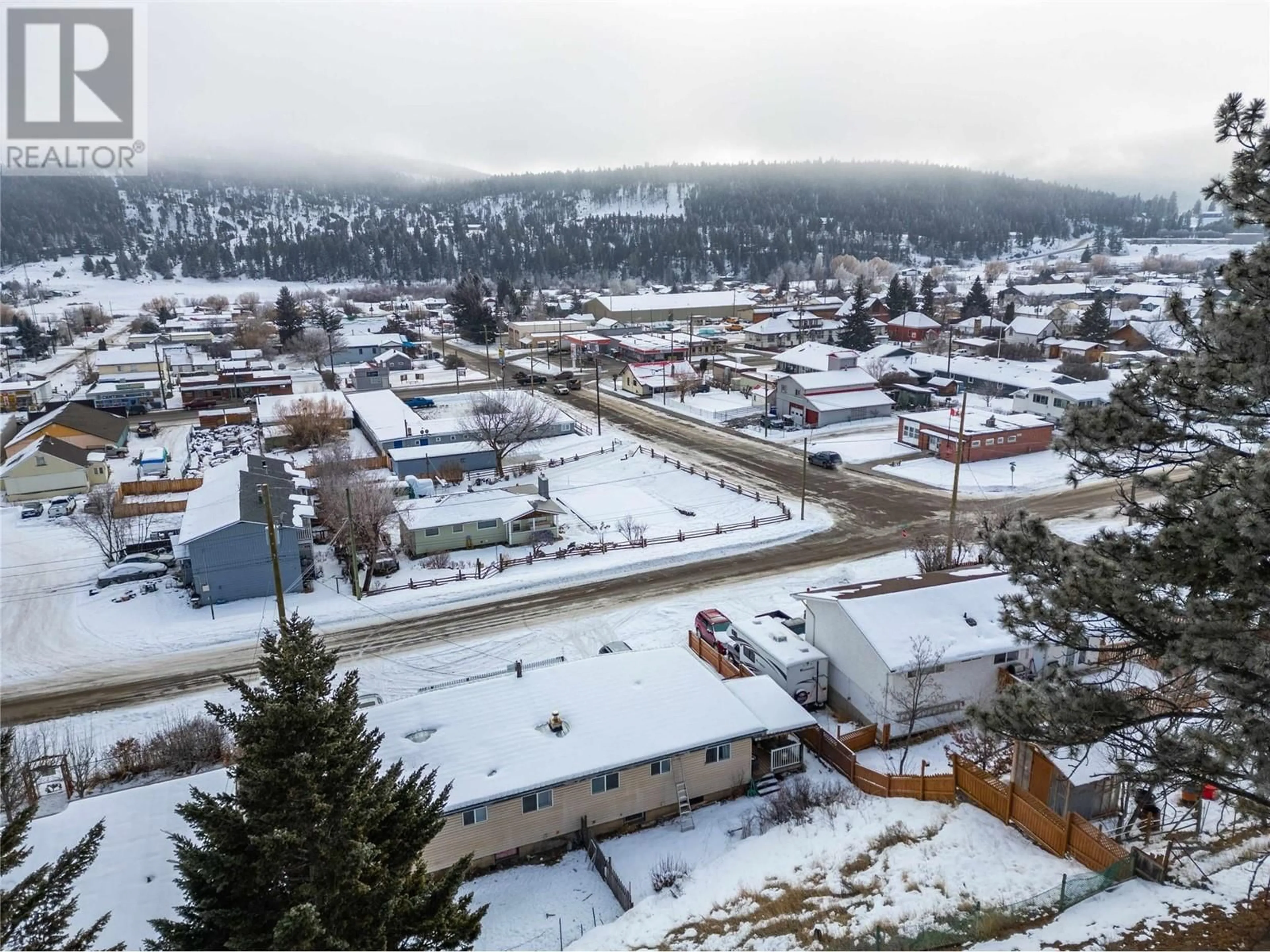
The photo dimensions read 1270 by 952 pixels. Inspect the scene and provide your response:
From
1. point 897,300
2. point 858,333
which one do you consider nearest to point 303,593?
point 858,333

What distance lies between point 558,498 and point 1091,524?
22149mm

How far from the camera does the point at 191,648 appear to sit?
2206 centimetres

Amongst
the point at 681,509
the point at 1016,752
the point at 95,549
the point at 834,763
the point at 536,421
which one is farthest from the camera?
the point at 536,421

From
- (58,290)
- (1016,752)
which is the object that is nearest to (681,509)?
(1016,752)

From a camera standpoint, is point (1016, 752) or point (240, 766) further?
point (1016, 752)

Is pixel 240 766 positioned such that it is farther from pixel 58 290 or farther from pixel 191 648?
pixel 58 290

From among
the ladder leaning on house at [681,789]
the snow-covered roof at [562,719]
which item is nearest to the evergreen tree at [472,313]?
the snow-covered roof at [562,719]

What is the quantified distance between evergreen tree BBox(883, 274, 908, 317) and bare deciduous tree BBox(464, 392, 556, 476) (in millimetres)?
→ 57070

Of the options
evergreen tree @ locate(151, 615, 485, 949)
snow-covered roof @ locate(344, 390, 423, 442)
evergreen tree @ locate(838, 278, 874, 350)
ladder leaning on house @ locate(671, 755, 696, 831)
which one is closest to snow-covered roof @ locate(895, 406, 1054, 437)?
evergreen tree @ locate(838, 278, 874, 350)

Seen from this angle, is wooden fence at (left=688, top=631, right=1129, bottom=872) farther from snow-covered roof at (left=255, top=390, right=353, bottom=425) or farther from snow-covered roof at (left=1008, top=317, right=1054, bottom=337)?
snow-covered roof at (left=1008, top=317, right=1054, bottom=337)

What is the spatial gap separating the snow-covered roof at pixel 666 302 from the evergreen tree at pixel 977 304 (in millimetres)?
28725

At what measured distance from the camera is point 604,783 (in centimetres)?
1432

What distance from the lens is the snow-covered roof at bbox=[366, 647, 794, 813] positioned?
13836 mm

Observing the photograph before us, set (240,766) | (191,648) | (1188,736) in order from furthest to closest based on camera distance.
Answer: (191,648) < (1188,736) < (240,766)
